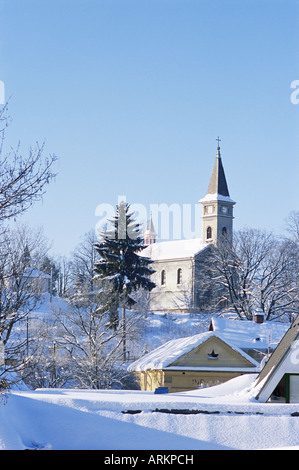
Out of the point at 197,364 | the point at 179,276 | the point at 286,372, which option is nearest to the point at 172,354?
the point at 197,364

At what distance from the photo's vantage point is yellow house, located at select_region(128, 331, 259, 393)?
122 ft

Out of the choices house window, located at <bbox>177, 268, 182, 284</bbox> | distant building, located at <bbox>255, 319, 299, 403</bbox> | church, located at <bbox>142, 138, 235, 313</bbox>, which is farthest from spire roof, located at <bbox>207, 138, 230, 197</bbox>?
distant building, located at <bbox>255, 319, 299, 403</bbox>

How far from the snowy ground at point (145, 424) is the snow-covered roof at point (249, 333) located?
890 inches

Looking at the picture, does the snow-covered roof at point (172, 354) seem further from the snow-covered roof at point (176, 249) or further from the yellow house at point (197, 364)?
the snow-covered roof at point (176, 249)

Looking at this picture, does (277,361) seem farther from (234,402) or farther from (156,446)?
(156,446)

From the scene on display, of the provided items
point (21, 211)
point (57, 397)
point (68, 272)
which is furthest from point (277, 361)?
point (68, 272)

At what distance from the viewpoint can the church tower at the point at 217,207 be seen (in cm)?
8688

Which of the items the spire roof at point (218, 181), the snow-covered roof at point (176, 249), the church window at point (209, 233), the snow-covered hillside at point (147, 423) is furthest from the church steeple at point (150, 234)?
the snow-covered hillside at point (147, 423)

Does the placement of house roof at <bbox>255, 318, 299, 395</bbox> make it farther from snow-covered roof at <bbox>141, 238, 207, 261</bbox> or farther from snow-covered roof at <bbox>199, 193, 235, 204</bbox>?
snow-covered roof at <bbox>199, 193, 235, 204</bbox>

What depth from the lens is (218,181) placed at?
8681cm

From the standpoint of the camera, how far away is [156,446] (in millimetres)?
16891

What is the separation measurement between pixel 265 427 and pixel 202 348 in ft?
67.4

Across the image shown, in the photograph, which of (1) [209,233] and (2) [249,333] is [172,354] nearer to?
(2) [249,333]

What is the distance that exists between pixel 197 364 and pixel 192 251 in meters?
48.0
